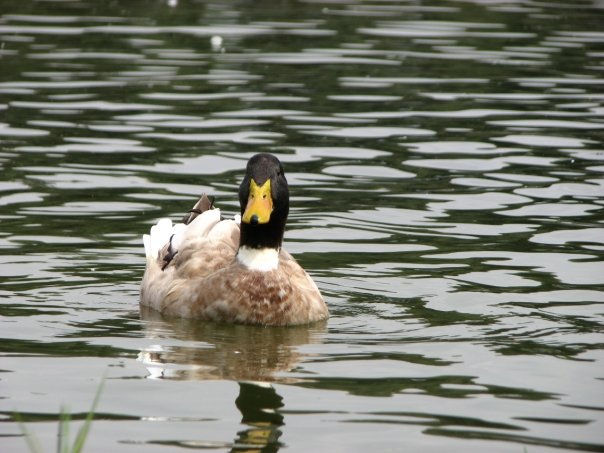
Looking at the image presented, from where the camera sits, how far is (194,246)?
10883mm

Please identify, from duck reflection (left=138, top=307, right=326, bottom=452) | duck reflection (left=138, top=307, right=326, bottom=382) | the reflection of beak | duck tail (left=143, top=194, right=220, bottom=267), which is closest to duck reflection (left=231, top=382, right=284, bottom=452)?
duck reflection (left=138, top=307, right=326, bottom=452)

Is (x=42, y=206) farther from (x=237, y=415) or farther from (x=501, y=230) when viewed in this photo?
(x=237, y=415)

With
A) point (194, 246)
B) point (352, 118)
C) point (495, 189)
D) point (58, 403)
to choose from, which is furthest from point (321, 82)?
point (58, 403)

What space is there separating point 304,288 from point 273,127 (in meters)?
6.94

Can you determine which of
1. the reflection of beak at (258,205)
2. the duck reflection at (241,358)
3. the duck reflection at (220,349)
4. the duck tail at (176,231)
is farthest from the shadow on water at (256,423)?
the duck tail at (176,231)

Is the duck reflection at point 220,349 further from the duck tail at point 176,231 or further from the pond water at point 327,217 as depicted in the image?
the duck tail at point 176,231

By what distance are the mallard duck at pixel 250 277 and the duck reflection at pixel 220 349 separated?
3.8 inches

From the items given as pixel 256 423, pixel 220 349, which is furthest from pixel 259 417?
pixel 220 349

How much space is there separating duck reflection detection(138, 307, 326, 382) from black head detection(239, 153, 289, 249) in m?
0.64

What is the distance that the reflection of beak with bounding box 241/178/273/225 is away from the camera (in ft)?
32.3

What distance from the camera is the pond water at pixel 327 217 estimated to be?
7828 millimetres

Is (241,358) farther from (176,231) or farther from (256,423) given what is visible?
(176,231)

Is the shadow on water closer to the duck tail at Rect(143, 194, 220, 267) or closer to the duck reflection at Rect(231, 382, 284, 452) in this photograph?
the duck reflection at Rect(231, 382, 284, 452)

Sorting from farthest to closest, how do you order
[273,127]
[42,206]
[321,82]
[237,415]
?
[321,82] < [273,127] < [42,206] < [237,415]
